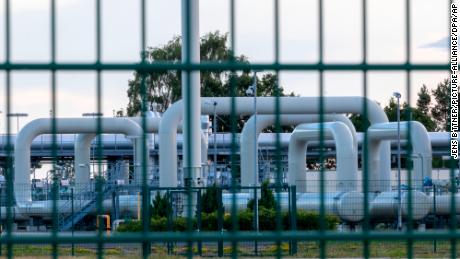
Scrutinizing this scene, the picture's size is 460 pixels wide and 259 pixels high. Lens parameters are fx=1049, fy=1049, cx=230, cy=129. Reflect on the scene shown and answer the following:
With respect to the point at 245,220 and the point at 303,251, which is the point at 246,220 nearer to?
the point at 245,220

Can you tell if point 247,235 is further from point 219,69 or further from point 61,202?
point 61,202

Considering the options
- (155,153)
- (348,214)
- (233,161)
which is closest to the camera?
(233,161)

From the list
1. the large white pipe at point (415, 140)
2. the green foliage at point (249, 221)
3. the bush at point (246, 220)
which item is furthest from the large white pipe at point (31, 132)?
the bush at point (246, 220)

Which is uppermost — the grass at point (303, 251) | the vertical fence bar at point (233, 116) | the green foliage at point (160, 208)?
the vertical fence bar at point (233, 116)

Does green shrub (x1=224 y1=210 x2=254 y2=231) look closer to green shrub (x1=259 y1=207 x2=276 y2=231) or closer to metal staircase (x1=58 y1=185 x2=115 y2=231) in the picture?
green shrub (x1=259 y1=207 x2=276 y2=231)

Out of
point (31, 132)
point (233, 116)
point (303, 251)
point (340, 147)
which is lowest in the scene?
point (303, 251)

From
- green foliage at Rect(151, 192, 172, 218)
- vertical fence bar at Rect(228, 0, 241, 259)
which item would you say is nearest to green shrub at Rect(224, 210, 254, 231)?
green foliage at Rect(151, 192, 172, 218)

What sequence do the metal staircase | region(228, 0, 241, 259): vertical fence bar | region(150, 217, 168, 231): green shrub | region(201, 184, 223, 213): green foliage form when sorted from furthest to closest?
the metal staircase < region(201, 184, 223, 213): green foliage < region(150, 217, 168, 231): green shrub < region(228, 0, 241, 259): vertical fence bar

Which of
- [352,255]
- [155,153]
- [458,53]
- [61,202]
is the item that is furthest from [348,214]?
[458,53]

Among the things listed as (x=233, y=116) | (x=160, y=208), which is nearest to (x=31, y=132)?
(x=160, y=208)

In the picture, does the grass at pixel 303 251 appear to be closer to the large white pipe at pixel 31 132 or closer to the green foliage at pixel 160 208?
the green foliage at pixel 160 208

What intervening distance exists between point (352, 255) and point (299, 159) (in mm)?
13055

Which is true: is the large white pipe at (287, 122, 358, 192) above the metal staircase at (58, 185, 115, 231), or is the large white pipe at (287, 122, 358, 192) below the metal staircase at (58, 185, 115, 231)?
above

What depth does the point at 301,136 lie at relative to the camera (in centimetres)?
3434
